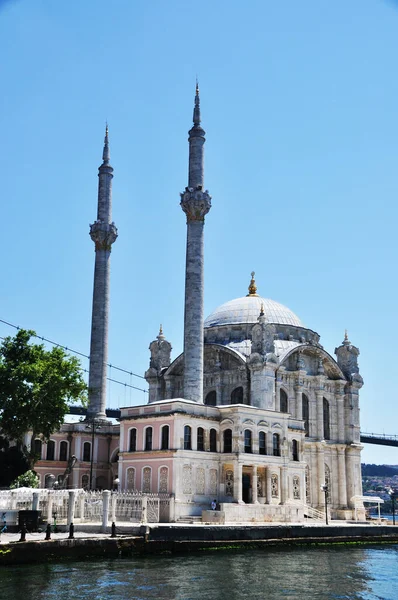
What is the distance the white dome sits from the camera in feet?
198

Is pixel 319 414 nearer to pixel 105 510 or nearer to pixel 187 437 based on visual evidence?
pixel 187 437

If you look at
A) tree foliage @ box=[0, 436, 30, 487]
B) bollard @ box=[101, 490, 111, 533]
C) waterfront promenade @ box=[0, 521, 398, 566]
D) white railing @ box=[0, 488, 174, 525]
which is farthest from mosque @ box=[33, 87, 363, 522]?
bollard @ box=[101, 490, 111, 533]

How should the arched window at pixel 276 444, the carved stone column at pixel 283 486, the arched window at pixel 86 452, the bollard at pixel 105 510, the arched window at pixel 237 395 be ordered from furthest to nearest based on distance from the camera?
the arched window at pixel 237 395
the arched window at pixel 86 452
the arched window at pixel 276 444
the carved stone column at pixel 283 486
the bollard at pixel 105 510

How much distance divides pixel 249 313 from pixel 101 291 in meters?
13.2

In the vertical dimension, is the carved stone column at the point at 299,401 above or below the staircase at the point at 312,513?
above

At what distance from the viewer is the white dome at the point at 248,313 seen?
60.3 metres

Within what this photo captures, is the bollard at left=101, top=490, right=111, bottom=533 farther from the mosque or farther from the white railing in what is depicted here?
the mosque

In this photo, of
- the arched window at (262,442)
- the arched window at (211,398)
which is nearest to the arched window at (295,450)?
the arched window at (262,442)

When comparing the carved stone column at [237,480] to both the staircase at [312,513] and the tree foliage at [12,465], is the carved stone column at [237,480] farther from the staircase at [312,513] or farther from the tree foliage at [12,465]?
the tree foliage at [12,465]

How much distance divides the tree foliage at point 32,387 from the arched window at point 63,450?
8.41 metres

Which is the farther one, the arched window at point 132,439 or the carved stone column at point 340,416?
the carved stone column at point 340,416

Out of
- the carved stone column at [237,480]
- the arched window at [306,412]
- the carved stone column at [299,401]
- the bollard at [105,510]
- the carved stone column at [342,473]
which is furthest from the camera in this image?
the carved stone column at [342,473]

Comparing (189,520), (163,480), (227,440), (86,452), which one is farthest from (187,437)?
(86,452)

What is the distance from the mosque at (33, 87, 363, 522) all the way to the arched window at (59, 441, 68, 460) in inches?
2.6
